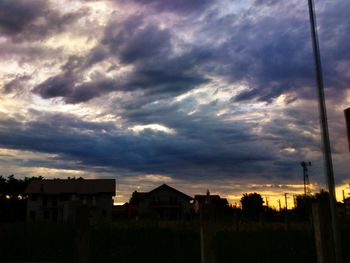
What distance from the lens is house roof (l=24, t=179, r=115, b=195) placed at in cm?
6850

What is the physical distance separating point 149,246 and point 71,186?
5495cm

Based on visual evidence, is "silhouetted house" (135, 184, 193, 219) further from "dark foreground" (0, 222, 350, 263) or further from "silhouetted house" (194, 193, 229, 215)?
"dark foreground" (0, 222, 350, 263)

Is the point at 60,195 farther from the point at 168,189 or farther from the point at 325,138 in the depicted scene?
the point at 325,138

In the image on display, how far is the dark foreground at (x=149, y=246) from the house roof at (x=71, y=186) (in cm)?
4616

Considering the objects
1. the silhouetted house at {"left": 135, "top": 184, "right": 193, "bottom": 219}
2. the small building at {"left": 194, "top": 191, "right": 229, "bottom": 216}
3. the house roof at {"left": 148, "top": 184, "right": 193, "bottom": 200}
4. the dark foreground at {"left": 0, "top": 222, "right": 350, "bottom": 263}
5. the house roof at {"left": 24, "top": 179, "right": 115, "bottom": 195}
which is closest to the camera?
the small building at {"left": 194, "top": 191, "right": 229, "bottom": 216}

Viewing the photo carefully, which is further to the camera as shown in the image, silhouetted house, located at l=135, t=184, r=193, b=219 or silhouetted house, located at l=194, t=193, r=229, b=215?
silhouetted house, located at l=135, t=184, r=193, b=219

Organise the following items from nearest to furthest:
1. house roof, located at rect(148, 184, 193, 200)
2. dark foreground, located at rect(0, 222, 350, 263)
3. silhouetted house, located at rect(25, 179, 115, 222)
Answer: dark foreground, located at rect(0, 222, 350, 263) → silhouetted house, located at rect(25, 179, 115, 222) → house roof, located at rect(148, 184, 193, 200)

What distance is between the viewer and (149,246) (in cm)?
1836

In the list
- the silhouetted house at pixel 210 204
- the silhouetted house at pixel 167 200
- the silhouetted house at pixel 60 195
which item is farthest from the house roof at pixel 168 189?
the silhouetted house at pixel 60 195

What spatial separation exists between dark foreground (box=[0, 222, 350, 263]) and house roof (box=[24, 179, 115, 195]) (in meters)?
46.2

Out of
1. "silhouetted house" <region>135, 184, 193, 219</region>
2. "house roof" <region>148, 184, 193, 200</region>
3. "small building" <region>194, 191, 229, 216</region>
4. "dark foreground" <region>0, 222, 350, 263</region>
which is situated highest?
"house roof" <region>148, 184, 193, 200</region>

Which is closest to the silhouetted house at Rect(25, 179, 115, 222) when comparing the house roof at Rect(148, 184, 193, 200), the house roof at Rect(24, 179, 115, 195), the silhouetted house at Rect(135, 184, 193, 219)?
the house roof at Rect(24, 179, 115, 195)

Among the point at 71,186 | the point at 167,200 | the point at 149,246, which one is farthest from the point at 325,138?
the point at 71,186

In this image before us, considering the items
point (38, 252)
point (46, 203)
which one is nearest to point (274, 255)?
point (38, 252)
